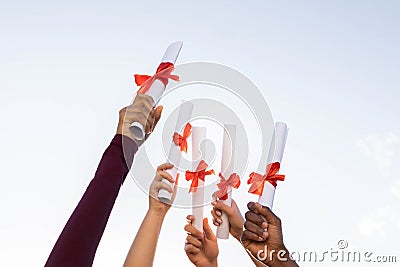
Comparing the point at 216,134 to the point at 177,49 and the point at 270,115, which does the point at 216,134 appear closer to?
the point at 270,115

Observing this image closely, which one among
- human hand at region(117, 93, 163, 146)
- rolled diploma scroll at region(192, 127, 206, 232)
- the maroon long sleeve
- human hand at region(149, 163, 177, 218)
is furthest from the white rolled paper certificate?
the maroon long sleeve

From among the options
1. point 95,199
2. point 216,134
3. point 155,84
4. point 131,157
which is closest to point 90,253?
point 95,199

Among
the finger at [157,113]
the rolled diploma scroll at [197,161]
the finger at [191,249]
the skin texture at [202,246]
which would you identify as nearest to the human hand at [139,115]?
the finger at [157,113]

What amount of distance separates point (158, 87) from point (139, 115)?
6.9 inches

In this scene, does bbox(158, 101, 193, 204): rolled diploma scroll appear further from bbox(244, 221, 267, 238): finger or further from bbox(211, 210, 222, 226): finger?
bbox(244, 221, 267, 238): finger

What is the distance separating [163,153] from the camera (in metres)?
2.27

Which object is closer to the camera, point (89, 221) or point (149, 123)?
point (89, 221)

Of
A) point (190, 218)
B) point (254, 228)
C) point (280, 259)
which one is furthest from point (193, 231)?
point (280, 259)

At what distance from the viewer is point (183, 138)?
2273 millimetres

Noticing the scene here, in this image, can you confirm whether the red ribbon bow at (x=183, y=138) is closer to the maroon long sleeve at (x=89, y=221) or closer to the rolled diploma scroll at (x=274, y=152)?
the rolled diploma scroll at (x=274, y=152)

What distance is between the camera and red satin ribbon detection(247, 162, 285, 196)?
216 cm

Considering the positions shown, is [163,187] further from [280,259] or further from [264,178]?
[280,259]

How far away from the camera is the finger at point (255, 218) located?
218 cm

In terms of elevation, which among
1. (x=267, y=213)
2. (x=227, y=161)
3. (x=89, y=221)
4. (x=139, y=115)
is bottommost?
(x=89, y=221)
